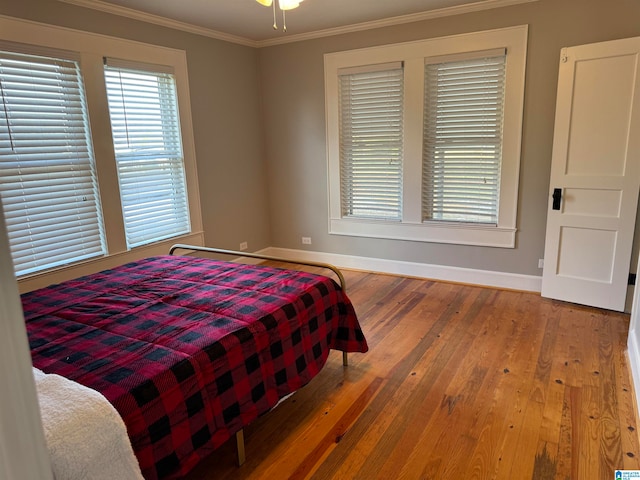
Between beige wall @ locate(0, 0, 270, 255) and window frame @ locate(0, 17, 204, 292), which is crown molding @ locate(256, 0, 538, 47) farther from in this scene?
window frame @ locate(0, 17, 204, 292)

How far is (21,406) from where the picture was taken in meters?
0.51

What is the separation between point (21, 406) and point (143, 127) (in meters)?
3.81

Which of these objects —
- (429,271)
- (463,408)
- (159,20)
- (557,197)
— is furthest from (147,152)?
(557,197)

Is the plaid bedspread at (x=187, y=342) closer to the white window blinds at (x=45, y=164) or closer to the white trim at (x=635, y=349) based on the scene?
the white window blinds at (x=45, y=164)

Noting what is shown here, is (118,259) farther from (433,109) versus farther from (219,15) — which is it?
(433,109)

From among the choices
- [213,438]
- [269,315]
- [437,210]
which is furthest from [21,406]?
[437,210]

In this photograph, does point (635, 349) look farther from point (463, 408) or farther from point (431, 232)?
point (431, 232)

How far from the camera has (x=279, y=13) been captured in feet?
13.0

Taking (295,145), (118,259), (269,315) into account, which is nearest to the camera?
(269,315)

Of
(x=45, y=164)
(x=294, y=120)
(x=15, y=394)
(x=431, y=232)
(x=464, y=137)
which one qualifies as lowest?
(x=431, y=232)

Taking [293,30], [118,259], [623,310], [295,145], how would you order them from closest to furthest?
[623,310]
[118,259]
[293,30]
[295,145]

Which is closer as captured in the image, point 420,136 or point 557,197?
point 557,197

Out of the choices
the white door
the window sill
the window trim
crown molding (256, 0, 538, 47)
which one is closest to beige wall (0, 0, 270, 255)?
crown molding (256, 0, 538, 47)

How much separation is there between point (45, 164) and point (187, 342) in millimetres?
2222
